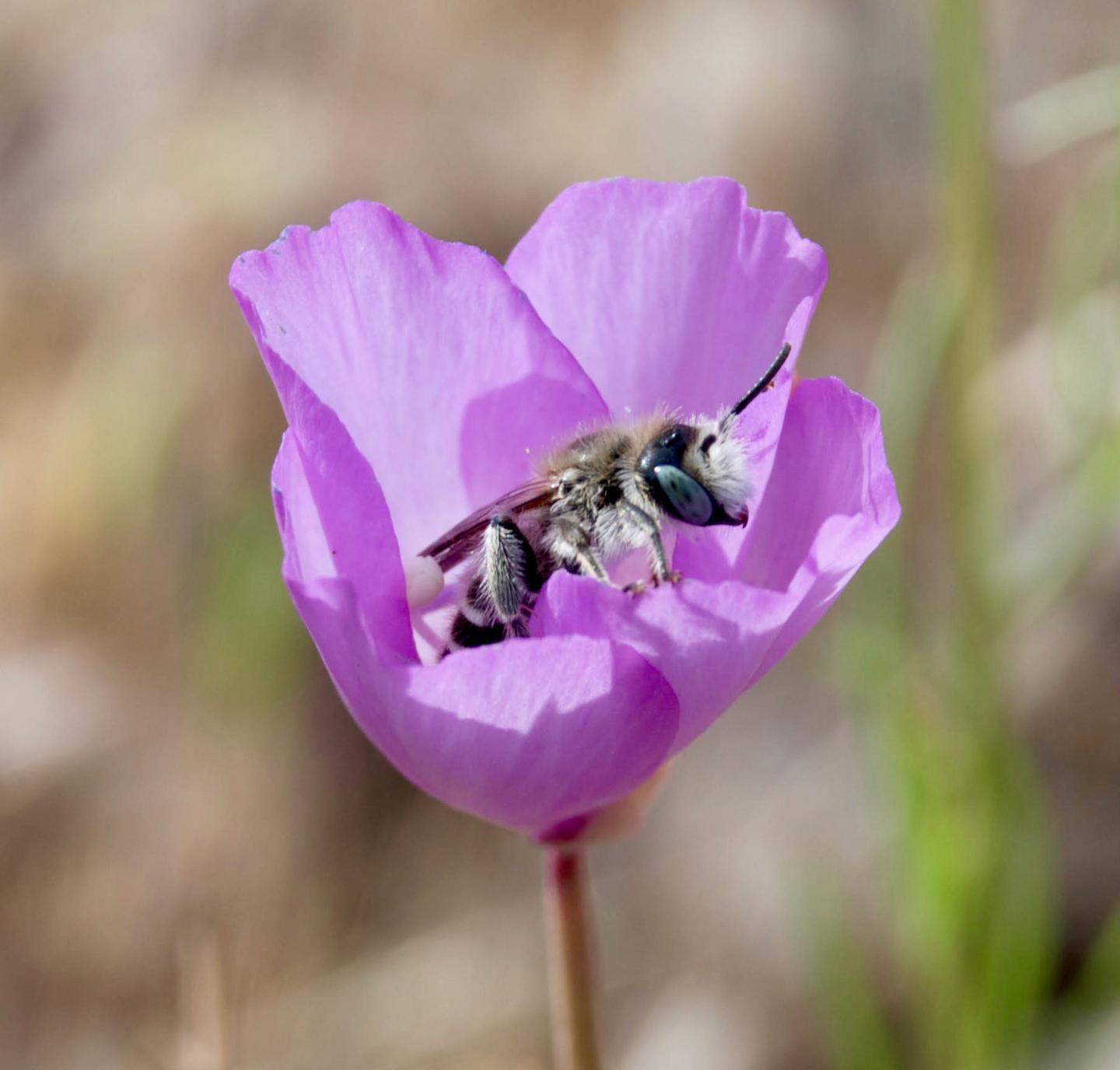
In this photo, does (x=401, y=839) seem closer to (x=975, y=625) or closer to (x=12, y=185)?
(x=975, y=625)

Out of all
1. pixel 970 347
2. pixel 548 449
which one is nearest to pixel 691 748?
pixel 970 347

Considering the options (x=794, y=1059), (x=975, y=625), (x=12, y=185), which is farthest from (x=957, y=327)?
(x=12, y=185)

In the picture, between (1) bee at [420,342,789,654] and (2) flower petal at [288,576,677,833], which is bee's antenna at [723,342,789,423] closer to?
(1) bee at [420,342,789,654]

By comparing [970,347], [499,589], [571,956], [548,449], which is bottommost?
[571,956]

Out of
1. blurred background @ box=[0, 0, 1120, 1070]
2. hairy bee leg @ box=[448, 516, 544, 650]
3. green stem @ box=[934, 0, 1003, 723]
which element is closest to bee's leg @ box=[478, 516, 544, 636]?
hairy bee leg @ box=[448, 516, 544, 650]

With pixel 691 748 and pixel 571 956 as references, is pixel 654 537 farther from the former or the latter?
pixel 691 748
